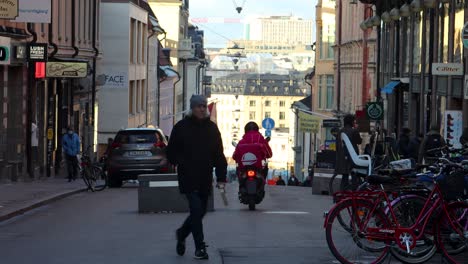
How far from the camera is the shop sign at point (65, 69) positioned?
3578 centimetres

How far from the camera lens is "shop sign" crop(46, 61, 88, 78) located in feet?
117

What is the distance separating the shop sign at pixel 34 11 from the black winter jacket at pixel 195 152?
16.9 m

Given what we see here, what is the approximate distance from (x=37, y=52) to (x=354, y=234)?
22.9m

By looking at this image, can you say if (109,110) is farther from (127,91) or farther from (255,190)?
(255,190)

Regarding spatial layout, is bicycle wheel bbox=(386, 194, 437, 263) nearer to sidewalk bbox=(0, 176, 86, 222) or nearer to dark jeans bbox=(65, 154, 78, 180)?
sidewalk bbox=(0, 176, 86, 222)

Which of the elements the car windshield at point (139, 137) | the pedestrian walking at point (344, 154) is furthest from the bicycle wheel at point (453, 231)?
the car windshield at point (139, 137)

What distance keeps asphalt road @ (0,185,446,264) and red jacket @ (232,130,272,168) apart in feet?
2.69

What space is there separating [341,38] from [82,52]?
23.6 m

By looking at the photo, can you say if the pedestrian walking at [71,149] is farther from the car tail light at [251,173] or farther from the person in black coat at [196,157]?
the person in black coat at [196,157]

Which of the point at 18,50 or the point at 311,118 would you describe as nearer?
the point at 18,50

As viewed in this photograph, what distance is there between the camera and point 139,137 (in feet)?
102

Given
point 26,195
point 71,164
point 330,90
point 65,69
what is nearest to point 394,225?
point 26,195

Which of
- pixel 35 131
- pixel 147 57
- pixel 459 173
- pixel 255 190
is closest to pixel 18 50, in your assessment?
pixel 35 131

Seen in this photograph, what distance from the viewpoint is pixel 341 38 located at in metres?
66.9
